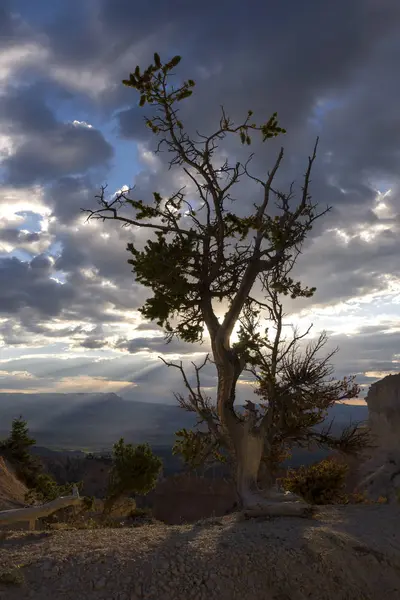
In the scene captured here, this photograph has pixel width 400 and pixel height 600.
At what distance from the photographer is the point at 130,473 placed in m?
34.4

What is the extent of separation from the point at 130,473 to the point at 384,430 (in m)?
23.2

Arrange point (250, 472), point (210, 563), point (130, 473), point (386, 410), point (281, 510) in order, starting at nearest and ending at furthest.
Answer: point (210, 563) → point (281, 510) → point (250, 472) → point (130, 473) → point (386, 410)

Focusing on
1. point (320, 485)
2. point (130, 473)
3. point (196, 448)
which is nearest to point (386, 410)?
point (130, 473)

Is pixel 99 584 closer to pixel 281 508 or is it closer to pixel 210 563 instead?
pixel 210 563

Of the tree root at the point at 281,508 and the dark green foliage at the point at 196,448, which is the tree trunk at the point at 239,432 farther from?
the dark green foliage at the point at 196,448

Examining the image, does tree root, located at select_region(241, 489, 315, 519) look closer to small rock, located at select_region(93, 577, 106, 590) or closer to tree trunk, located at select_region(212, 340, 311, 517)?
tree trunk, located at select_region(212, 340, 311, 517)

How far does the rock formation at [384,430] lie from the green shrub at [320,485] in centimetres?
2274

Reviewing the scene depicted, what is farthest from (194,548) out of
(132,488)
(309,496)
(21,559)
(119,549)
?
(132,488)

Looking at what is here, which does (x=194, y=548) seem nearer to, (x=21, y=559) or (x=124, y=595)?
(x=124, y=595)

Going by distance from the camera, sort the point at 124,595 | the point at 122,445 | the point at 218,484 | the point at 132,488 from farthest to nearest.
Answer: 1. the point at 218,484
2. the point at 122,445
3. the point at 132,488
4. the point at 124,595

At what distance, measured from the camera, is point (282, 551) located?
365 inches

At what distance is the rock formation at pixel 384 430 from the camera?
39.2m

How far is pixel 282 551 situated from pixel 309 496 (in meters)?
9.84

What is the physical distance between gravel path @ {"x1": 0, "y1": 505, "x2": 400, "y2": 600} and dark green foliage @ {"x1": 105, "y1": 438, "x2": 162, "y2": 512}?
24.0 m
